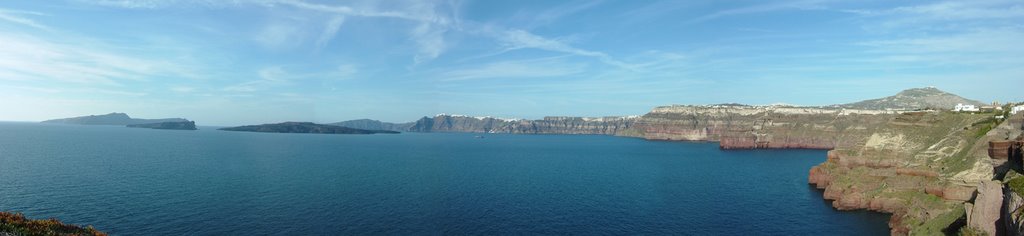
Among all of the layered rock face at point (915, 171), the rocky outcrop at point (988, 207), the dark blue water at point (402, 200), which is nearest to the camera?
the rocky outcrop at point (988, 207)

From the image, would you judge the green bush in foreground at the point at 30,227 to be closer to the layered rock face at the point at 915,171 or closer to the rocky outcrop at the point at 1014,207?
the rocky outcrop at the point at 1014,207

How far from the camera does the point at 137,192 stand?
88562 mm

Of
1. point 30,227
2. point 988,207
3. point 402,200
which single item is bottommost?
point 402,200

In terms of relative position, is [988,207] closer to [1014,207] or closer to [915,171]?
[1014,207]

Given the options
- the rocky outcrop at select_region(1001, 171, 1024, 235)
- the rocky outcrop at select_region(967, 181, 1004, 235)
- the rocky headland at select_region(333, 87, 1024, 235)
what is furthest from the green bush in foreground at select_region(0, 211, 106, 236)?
the rocky headland at select_region(333, 87, 1024, 235)

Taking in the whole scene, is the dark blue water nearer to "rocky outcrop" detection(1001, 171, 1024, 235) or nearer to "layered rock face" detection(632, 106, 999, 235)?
"layered rock face" detection(632, 106, 999, 235)

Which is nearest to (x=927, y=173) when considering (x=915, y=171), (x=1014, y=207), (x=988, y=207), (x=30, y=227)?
(x=915, y=171)

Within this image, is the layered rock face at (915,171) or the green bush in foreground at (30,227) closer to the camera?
the green bush in foreground at (30,227)

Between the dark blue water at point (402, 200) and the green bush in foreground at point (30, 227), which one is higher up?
the green bush in foreground at point (30, 227)

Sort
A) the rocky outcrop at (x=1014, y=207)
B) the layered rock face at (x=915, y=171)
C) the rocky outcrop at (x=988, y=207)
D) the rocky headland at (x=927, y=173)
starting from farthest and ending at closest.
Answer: the layered rock face at (x=915, y=171) < the rocky headland at (x=927, y=173) < the rocky outcrop at (x=988, y=207) < the rocky outcrop at (x=1014, y=207)

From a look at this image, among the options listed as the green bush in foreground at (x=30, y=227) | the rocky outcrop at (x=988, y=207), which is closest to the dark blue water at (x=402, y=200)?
the rocky outcrop at (x=988, y=207)

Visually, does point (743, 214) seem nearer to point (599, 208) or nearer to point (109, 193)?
point (599, 208)

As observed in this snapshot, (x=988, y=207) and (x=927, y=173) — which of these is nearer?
(x=988, y=207)

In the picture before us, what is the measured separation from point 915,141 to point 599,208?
199ft
